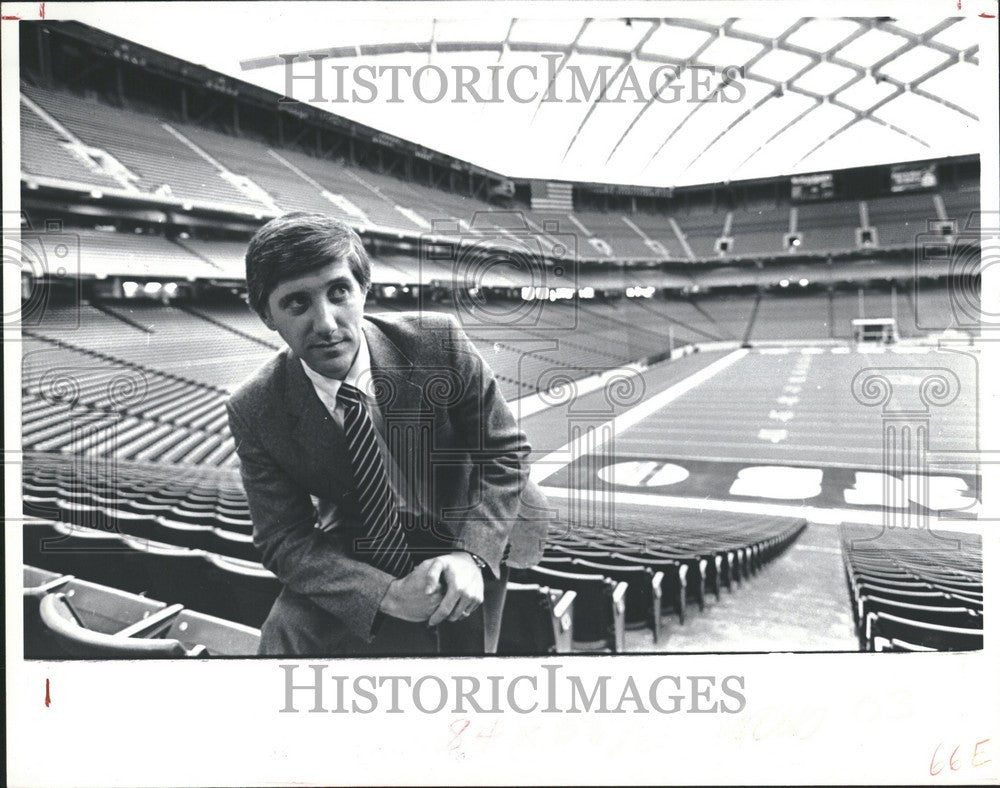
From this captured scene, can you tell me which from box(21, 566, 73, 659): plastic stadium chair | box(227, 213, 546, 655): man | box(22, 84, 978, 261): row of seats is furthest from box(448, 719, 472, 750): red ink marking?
box(22, 84, 978, 261): row of seats

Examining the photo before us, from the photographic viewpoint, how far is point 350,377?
182 cm

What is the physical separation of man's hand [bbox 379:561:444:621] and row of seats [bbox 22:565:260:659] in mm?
507

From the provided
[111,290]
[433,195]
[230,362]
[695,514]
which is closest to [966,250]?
[695,514]

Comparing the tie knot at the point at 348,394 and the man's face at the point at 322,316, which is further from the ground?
the man's face at the point at 322,316

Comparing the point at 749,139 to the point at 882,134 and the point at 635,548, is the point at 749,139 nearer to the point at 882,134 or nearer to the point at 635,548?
the point at 882,134

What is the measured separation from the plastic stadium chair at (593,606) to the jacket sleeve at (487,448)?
0.62ft

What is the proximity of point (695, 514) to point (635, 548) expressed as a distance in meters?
0.64

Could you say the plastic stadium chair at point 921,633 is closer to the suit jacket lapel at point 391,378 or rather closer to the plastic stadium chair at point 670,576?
the plastic stadium chair at point 670,576

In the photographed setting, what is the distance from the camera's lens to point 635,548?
2.05 meters

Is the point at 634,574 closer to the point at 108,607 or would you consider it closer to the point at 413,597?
the point at 413,597

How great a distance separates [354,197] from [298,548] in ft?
4.86

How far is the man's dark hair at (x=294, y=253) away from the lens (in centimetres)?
176

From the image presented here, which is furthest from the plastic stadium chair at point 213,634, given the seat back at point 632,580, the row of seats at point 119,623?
the seat back at point 632,580

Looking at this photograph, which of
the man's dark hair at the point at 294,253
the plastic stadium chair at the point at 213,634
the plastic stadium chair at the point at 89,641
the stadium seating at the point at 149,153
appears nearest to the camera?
the plastic stadium chair at the point at 89,641
